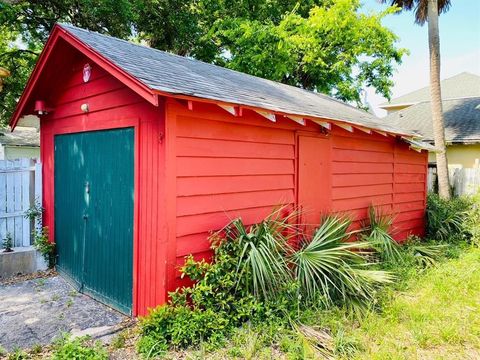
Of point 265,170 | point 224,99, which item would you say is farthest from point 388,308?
point 224,99

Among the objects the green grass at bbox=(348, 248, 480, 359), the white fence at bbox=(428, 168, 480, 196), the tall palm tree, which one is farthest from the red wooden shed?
the white fence at bbox=(428, 168, 480, 196)

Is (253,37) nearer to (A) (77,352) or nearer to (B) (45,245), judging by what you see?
(B) (45,245)

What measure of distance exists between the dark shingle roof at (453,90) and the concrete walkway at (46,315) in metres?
22.8

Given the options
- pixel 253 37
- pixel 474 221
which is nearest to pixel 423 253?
pixel 474 221

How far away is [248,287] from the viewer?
391 centimetres

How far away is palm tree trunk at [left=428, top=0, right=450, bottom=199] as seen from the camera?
1022cm

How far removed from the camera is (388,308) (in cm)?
438

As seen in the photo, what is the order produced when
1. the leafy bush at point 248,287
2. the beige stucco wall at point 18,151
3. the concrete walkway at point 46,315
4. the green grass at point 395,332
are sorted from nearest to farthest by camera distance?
1. the green grass at point 395,332
2. the leafy bush at point 248,287
3. the concrete walkway at point 46,315
4. the beige stucco wall at point 18,151

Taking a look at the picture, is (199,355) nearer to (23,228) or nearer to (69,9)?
(23,228)

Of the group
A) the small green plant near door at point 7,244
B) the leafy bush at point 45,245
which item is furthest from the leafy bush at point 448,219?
the small green plant near door at point 7,244

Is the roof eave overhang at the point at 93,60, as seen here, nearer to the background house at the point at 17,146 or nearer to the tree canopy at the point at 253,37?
the tree canopy at the point at 253,37

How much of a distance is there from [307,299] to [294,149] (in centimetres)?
222

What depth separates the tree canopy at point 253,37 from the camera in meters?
13.4

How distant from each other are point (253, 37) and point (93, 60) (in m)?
11.0
